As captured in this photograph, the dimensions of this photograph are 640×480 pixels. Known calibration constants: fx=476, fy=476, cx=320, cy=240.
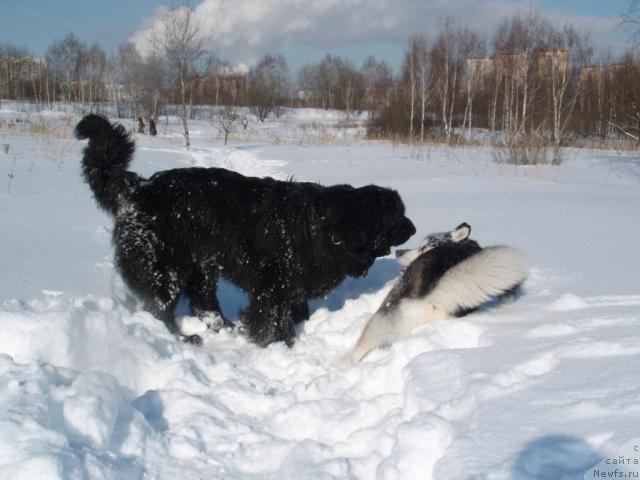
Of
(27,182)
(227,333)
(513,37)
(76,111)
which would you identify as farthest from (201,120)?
(227,333)

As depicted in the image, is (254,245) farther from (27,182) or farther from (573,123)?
(573,123)

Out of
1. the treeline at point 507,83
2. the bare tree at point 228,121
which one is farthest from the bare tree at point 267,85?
the treeline at point 507,83

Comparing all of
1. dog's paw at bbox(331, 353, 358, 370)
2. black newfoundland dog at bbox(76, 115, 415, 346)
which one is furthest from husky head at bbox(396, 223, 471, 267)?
dog's paw at bbox(331, 353, 358, 370)

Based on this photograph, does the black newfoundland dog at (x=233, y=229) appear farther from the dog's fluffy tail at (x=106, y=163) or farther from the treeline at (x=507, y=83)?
the treeline at (x=507, y=83)

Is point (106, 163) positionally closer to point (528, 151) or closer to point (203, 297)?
point (203, 297)

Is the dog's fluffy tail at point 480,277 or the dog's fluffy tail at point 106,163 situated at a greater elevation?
the dog's fluffy tail at point 106,163

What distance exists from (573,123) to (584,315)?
32.5 meters

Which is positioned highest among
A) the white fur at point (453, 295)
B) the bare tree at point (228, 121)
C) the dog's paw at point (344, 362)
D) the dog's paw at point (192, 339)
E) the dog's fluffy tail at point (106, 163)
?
the bare tree at point (228, 121)

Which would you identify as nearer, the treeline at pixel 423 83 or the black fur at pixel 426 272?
the black fur at pixel 426 272

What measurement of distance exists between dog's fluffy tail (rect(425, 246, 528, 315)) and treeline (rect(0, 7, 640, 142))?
37.6 ft

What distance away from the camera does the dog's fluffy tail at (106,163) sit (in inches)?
140

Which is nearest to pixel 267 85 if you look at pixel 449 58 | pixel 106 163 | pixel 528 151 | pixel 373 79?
pixel 373 79

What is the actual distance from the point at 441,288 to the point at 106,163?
2624mm

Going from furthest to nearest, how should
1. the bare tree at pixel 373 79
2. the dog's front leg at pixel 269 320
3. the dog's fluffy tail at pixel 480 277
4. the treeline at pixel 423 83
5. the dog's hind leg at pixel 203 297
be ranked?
1. the bare tree at pixel 373 79
2. the treeline at pixel 423 83
3. the dog's hind leg at pixel 203 297
4. the dog's front leg at pixel 269 320
5. the dog's fluffy tail at pixel 480 277
